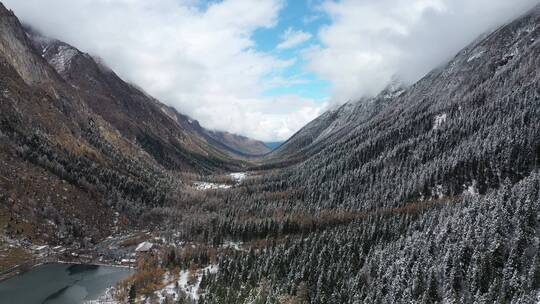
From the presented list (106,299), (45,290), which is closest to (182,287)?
(106,299)

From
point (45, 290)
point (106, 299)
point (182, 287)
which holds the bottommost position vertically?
point (106, 299)

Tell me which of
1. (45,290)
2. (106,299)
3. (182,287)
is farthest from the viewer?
(45,290)

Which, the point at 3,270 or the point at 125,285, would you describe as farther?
the point at 3,270

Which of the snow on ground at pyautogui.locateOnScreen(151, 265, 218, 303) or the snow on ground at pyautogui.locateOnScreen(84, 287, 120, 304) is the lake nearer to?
the snow on ground at pyautogui.locateOnScreen(84, 287, 120, 304)

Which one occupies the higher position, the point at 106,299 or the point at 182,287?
the point at 182,287

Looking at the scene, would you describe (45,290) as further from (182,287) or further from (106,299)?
(182,287)

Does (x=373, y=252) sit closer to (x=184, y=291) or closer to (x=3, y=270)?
(x=184, y=291)

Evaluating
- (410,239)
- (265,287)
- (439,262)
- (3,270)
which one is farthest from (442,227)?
(3,270)

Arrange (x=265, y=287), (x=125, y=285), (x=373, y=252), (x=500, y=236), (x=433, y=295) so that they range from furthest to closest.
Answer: (x=373, y=252)
(x=125, y=285)
(x=265, y=287)
(x=500, y=236)
(x=433, y=295)

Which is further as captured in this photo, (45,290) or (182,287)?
(45,290)

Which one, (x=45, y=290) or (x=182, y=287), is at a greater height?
(x=182, y=287)

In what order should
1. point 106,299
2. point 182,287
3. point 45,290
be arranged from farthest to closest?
1. point 45,290
2. point 182,287
3. point 106,299
